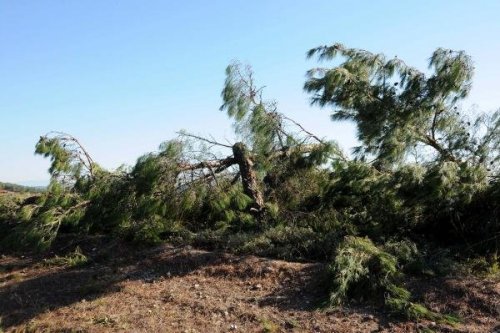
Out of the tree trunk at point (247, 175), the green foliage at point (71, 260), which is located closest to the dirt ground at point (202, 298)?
the green foliage at point (71, 260)

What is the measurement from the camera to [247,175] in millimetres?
7973

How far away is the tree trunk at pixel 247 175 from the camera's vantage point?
25.9ft

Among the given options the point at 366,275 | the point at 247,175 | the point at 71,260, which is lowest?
the point at 71,260

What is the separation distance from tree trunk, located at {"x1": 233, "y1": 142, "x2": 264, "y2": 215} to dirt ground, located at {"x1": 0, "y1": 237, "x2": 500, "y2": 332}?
1.40 meters

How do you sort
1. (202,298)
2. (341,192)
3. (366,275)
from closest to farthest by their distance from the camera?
(366,275) < (202,298) < (341,192)

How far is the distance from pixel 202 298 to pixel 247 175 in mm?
2793

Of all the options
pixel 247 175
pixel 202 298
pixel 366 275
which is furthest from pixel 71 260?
pixel 366 275

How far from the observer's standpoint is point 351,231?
6.78 meters

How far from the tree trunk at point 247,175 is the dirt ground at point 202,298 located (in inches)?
55.3

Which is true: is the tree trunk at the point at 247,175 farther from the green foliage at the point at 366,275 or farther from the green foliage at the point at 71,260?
the green foliage at the point at 71,260

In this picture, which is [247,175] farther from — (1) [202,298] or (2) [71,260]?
(2) [71,260]

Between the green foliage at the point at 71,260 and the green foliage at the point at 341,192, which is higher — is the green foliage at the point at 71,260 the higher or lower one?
the lower one

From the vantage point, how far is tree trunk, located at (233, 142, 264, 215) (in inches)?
311

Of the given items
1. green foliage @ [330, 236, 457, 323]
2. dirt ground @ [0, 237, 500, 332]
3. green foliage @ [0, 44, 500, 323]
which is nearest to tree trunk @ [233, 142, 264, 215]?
green foliage @ [0, 44, 500, 323]
